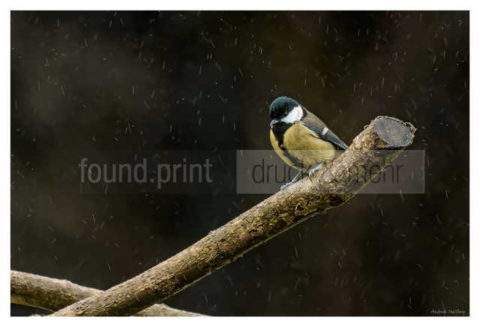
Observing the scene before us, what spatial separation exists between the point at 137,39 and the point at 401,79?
1.25 m

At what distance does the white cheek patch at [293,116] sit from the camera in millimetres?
2115

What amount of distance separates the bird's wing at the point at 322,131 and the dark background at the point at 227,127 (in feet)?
2.01

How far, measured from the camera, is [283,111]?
6.93 ft

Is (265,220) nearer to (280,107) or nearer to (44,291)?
(280,107)

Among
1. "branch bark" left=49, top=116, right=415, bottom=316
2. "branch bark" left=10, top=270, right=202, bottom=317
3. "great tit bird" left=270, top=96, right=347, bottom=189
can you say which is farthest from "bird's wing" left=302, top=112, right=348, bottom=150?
"branch bark" left=10, top=270, right=202, bottom=317

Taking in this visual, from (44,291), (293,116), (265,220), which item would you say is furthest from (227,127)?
(265,220)

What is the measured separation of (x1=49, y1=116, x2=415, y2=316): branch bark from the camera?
1683 millimetres

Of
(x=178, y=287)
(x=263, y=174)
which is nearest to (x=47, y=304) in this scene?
(x=178, y=287)

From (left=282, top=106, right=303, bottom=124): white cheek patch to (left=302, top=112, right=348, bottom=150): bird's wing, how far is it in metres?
0.02

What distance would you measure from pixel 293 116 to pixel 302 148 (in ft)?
0.40

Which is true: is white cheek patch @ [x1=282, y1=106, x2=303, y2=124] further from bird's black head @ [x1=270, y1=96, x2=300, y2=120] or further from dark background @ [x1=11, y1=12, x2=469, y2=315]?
dark background @ [x1=11, y1=12, x2=469, y2=315]

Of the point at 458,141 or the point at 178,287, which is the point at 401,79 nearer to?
the point at 458,141

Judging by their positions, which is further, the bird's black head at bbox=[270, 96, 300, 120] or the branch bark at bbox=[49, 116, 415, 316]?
the bird's black head at bbox=[270, 96, 300, 120]

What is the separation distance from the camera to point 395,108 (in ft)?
9.18
